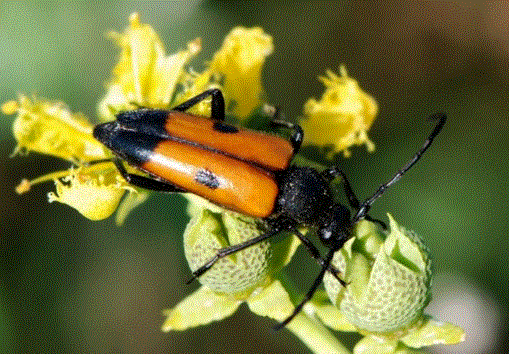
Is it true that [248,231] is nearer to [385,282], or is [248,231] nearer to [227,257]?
[227,257]

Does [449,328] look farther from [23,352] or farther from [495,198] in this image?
[23,352]

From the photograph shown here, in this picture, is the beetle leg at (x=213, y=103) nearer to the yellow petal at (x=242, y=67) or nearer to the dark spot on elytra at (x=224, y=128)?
the dark spot on elytra at (x=224, y=128)

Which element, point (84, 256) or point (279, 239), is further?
point (84, 256)

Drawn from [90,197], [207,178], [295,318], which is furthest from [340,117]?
[90,197]

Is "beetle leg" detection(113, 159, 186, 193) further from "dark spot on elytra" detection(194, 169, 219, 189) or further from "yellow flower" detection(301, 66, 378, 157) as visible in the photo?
"yellow flower" detection(301, 66, 378, 157)

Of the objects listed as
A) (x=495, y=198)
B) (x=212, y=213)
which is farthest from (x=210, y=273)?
(x=495, y=198)

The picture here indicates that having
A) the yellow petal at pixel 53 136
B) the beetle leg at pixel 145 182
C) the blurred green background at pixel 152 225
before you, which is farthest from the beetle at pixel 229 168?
the blurred green background at pixel 152 225
